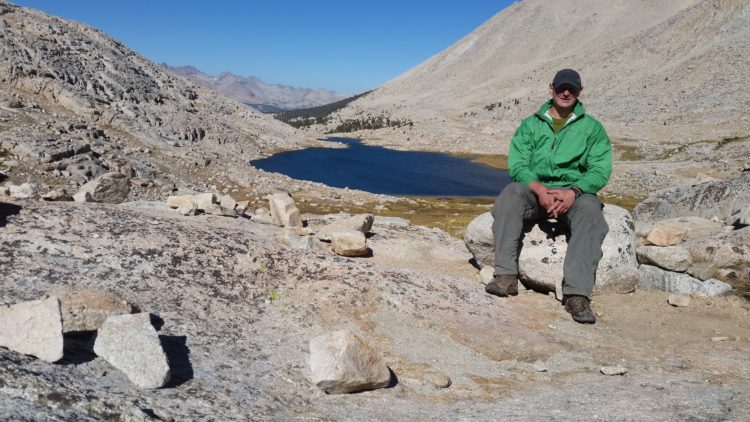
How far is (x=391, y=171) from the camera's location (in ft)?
388

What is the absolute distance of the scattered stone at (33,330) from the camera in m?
4.94

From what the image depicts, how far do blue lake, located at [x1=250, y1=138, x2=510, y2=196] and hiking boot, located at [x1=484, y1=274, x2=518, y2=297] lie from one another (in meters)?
81.0

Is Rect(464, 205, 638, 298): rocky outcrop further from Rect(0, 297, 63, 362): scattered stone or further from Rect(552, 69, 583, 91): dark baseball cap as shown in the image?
Rect(0, 297, 63, 362): scattered stone

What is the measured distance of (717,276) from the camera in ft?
37.4

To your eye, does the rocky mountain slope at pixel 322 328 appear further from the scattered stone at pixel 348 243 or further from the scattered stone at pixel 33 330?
the scattered stone at pixel 348 243

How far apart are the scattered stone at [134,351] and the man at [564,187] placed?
7.38 metres

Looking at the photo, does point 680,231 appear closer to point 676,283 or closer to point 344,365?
point 676,283

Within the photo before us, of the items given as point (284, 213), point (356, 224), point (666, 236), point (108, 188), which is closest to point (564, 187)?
→ point (666, 236)

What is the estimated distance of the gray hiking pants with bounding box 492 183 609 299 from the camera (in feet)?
32.9

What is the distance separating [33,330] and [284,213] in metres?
9.49

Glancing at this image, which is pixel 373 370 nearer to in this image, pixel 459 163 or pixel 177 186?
pixel 177 186

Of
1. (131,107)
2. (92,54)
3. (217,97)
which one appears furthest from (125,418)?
(217,97)

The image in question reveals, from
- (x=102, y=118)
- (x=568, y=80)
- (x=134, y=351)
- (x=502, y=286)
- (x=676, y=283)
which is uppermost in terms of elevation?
(x=102, y=118)

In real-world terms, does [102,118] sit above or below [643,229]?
above
